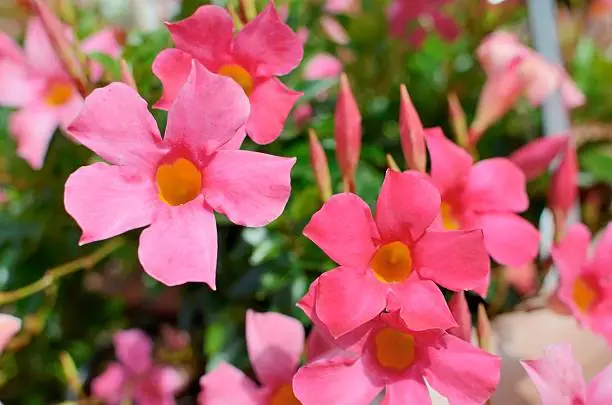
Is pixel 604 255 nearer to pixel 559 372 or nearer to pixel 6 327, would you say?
pixel 559 372

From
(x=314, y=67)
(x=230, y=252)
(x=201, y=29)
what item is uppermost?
(x=201, y=29)

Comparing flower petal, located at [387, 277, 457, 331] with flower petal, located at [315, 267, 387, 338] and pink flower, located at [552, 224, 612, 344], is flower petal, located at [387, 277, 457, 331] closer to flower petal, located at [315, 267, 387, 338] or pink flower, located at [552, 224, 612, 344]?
flower petal, located at [315, 267, 387, 338]

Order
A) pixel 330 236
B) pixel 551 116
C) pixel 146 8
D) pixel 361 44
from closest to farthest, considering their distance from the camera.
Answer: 1. pixel 330 236
2. pixel 551 116
3. pixel 361 44
4. pixel 146 8

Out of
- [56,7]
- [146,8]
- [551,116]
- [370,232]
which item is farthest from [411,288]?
[146,8]

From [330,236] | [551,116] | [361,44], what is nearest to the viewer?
[330,236]

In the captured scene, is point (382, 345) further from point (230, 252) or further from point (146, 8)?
point (146, 8)

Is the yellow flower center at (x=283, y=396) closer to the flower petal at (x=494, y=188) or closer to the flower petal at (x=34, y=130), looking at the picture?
the flower petal at (x=494, y=188)

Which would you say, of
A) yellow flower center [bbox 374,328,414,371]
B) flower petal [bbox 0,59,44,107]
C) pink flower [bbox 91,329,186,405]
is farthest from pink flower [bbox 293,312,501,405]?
flower petal [bbox 0,59,44,107]
